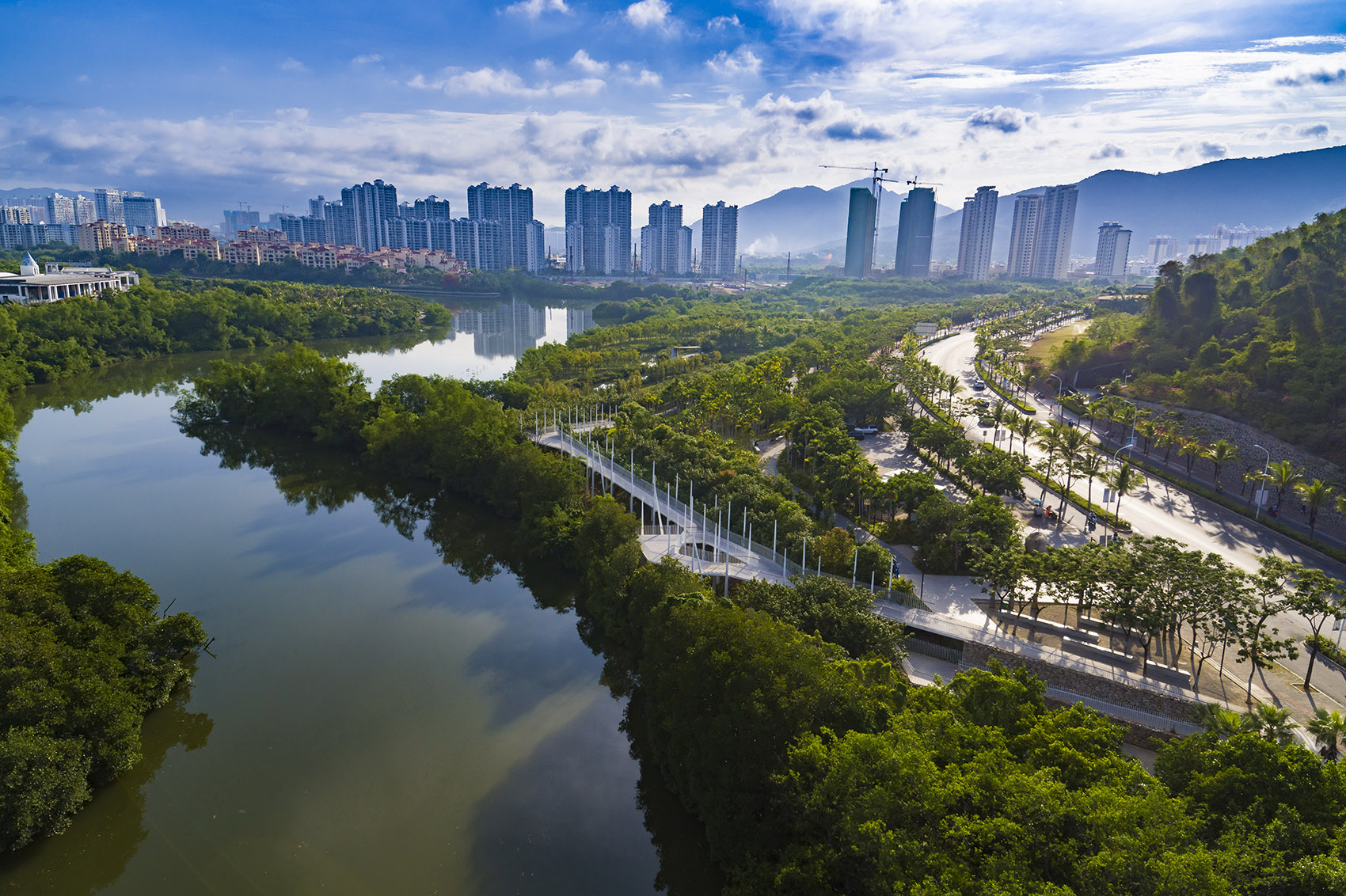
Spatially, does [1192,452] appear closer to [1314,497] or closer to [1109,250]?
[1314,497]

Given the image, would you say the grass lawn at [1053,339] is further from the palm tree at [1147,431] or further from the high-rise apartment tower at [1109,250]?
the high-rise apartment tower at [1109,250]

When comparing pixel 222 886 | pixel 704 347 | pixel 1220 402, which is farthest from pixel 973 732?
pixel 704 347

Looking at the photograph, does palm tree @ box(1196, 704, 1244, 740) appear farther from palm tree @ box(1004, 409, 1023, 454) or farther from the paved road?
palm tree @ box(1004, 409, 1023, 454)

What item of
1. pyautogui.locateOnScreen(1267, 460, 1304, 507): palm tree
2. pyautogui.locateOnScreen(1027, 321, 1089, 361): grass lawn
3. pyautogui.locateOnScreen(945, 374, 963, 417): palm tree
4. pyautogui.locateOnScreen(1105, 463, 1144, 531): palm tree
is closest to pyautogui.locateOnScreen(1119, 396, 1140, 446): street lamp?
pyautogui.locateOnScreen(1267, 460, 1304, 507): palm tree

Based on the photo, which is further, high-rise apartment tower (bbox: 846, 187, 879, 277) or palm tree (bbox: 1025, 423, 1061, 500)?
high-rise apartment tower (bbox: 846, 187, 879, 277)

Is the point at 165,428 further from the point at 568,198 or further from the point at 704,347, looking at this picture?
the point at 568,198

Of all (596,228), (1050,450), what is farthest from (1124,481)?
(596,228)

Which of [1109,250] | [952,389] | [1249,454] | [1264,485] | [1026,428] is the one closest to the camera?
[1264,485]
